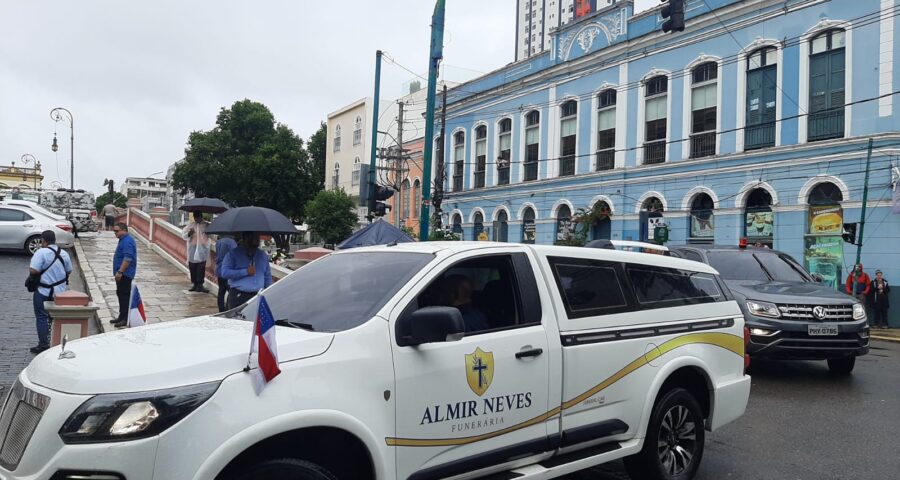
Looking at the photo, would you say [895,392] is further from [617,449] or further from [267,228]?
[267,228]

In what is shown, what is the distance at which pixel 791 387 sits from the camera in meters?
8.58

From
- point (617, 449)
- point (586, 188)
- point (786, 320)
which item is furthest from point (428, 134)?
point (586, 188)

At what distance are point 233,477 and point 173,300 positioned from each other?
37.5 ft

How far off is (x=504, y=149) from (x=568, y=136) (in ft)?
14.0

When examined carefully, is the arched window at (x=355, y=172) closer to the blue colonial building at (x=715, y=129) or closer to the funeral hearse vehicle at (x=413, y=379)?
the blue colonial building at (x=715, y=129)

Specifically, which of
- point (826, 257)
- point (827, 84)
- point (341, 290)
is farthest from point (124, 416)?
point (827, 84)

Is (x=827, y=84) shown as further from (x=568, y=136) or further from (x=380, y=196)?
(x=380, y=196)

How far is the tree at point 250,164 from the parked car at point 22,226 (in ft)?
87.3

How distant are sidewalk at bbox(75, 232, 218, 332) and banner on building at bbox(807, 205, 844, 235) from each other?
A: 53.8 ft

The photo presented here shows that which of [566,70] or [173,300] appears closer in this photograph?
[173,300]

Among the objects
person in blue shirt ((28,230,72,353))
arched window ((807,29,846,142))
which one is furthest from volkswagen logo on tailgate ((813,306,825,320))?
arched window ((807,29,846,142))

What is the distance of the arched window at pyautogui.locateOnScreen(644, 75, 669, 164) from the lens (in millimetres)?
23764

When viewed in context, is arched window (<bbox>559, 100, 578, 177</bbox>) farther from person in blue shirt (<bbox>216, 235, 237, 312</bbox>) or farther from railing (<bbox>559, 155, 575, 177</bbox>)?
person in blue shirt (<bbox>216, 235, 237, 312</bbox>)

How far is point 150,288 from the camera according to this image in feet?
49.0
